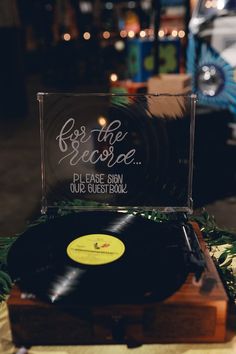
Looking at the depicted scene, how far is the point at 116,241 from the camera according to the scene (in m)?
1.12


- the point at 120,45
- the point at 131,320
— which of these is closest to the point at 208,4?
the point at 131,320

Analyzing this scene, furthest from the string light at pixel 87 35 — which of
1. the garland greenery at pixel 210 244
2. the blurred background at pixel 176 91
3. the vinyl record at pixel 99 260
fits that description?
the vinyl record at pixel 99 260

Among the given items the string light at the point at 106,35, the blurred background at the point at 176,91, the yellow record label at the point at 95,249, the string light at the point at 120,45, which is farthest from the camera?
the string light at the point at 106,35

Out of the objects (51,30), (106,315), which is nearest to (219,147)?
(106,315)

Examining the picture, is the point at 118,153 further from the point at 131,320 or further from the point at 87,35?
the point at 87,35

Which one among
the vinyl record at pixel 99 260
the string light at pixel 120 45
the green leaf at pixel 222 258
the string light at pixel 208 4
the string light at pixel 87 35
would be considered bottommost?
the green leaf at pixel 222 258

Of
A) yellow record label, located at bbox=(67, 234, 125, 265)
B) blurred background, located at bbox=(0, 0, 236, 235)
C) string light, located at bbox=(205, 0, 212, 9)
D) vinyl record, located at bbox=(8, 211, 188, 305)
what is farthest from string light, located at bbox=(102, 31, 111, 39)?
yellow record label, located at bbox=(67, 234, 125, 265)

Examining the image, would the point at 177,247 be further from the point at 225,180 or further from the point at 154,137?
the point at 225,180

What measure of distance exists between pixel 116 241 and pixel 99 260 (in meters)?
0.11

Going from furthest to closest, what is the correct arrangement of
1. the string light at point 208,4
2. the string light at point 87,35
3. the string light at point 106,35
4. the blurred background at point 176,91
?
the string light at point 106,35, the string light at point 87,35, the string light at point 208,4, the blurred background at point 176,91

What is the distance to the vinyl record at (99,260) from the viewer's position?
0.90 metres

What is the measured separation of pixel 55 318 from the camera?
2.98ft

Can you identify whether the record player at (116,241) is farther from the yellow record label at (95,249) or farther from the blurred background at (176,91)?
the blurred background at (176,91)

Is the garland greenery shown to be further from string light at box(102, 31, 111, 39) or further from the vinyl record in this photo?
string light at box(102, 31, 111, 39)
